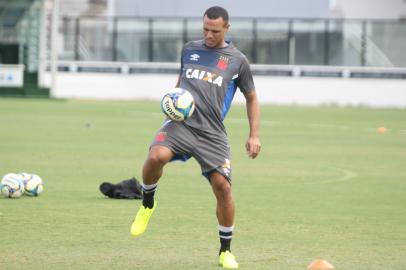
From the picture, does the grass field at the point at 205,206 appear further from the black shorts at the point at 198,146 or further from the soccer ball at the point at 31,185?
the black shorts at the point at 198,146

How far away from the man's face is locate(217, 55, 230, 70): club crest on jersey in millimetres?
128

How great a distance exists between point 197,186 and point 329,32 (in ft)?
121

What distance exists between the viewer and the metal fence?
50875 millimetres

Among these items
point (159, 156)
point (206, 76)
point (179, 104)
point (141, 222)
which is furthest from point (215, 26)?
point (141, 222)

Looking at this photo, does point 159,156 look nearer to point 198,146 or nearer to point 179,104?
point 198,146

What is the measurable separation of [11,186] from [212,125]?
5.06 meters

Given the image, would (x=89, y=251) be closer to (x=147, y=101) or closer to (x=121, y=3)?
(x=147, y=101)

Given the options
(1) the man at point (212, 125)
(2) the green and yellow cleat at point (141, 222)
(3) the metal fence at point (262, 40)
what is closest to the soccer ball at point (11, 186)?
(2) the green and yellow cleat at point (141, 222)

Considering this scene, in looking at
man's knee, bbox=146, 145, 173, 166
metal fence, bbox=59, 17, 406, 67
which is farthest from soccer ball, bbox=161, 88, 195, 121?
metal fence, bbox=59, 17, 406, 67

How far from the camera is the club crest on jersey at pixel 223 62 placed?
944cm

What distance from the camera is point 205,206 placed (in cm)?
1357

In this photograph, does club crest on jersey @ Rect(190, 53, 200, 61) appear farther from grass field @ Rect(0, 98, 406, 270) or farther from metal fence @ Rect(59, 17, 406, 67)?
metal fence @ Rect(59, 17, 406, 67)

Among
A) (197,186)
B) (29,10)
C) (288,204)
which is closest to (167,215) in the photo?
(288,204)

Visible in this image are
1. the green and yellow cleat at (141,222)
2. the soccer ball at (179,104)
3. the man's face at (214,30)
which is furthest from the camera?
the green and yellow cleat at (141,222)
